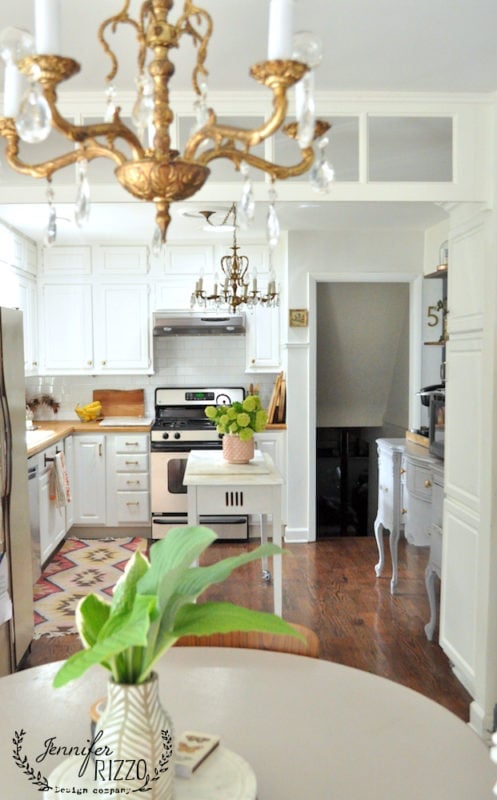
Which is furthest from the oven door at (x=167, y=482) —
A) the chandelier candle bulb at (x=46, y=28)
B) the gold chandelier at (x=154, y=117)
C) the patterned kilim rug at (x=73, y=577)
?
the chandelier candle bulb at (x=46, y=28)

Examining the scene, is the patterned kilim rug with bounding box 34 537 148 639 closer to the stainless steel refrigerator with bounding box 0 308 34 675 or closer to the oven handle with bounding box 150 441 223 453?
the stainless steel refrigerator with bounding box 0 308 34 675

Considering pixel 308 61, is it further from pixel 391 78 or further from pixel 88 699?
pixel 391 78

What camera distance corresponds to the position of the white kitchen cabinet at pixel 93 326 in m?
5.86

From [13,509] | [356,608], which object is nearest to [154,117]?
[13,509]

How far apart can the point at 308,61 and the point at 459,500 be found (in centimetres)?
230

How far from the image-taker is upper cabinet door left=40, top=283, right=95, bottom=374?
5.85 m

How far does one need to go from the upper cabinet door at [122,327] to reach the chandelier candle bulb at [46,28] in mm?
4827

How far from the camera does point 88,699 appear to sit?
148cm

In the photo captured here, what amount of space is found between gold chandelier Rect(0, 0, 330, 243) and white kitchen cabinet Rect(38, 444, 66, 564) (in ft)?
11.6

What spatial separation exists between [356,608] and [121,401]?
2983mm

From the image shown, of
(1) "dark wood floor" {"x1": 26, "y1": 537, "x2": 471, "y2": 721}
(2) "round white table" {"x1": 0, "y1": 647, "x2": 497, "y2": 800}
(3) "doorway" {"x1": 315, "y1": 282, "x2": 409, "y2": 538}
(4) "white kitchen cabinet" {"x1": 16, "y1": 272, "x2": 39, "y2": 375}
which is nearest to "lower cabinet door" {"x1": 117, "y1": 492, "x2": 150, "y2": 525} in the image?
(1) "dark wood floor" {"x1": 26, "y1": 537, "x2": 471, "y2": 721}

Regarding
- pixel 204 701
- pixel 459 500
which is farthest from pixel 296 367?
pixel 204 701

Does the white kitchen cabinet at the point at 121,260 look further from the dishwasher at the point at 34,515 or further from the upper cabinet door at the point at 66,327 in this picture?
the dishwasher at the point at 34,515

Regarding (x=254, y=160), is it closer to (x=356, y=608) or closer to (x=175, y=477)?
(x=356, y=608)
